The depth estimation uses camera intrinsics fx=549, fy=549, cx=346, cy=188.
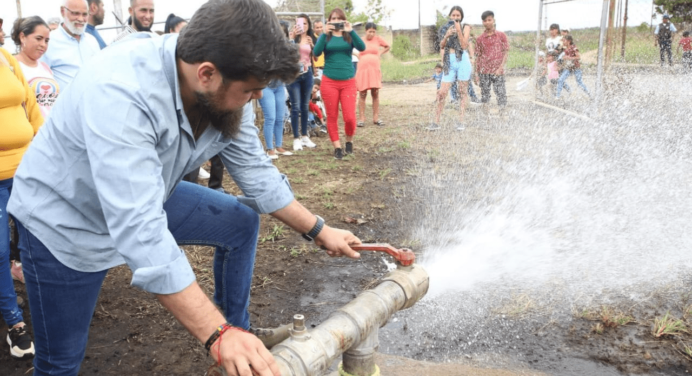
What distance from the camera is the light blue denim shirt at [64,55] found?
15.8 feet

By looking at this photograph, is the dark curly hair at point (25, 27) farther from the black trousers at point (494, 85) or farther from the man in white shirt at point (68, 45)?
the black trousers at point (494, 85)

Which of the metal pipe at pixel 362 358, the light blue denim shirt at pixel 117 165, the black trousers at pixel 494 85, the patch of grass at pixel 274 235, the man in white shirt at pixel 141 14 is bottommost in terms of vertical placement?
the patch of grass at pixel 274 235

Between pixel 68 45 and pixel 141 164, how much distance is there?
395 centimetres

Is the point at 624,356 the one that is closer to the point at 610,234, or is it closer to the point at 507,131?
the point at 610,234

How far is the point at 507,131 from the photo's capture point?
34.1 ft

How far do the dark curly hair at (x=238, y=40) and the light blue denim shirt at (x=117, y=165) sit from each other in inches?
6.1

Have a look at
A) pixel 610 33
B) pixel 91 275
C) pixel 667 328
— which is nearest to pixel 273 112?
pixel 667 328

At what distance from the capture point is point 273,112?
306 inches

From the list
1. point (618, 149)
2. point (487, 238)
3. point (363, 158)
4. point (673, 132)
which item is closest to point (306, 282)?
point (487, 238)

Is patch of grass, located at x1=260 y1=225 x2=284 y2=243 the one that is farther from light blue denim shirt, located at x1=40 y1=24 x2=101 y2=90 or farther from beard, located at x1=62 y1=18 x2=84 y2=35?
beard, located at x1=62 y1=18 x2=84 y2=35

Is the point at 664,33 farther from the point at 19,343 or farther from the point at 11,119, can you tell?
the point at 19,343

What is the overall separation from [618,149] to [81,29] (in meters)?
7.04

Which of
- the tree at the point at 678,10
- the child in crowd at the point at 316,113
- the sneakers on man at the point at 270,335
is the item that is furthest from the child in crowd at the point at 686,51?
the sneakers on man at the point at 270,335

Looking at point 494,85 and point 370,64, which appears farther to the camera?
point 494,85
